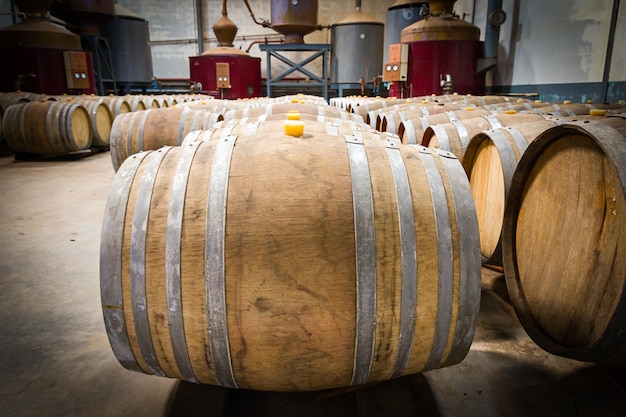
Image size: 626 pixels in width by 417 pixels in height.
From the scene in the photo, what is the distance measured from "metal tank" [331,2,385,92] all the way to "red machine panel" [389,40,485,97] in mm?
5209

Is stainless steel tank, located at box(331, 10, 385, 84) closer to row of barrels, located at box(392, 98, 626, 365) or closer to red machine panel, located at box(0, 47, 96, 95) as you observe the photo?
red machine panel, located at box(0, 47, 96, 95)

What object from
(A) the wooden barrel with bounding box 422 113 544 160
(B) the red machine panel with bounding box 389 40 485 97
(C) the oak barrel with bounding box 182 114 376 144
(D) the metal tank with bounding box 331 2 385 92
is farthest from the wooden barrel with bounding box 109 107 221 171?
(D) the metal tank with bounding box 331 2 385 92

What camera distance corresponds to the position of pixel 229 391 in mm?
1709

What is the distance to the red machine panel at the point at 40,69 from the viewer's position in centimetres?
1123

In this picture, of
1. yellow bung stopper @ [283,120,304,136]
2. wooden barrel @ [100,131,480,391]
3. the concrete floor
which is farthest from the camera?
the concrete floor

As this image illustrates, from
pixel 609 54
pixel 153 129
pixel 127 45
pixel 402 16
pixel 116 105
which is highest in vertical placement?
pixel 402 16

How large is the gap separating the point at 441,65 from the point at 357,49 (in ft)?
20.2

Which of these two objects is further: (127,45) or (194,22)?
(194,22)

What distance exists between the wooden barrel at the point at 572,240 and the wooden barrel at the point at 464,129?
34.0 inches

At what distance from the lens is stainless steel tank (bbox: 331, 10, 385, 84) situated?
14773 millimetres

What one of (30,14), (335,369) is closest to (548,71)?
(335,369)

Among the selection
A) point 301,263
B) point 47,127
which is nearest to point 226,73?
point 47,127

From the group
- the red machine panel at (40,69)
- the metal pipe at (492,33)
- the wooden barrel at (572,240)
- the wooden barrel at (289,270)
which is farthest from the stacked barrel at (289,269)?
the red machine panel at (40,69)

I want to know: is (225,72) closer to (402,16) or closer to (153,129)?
(402,16)
